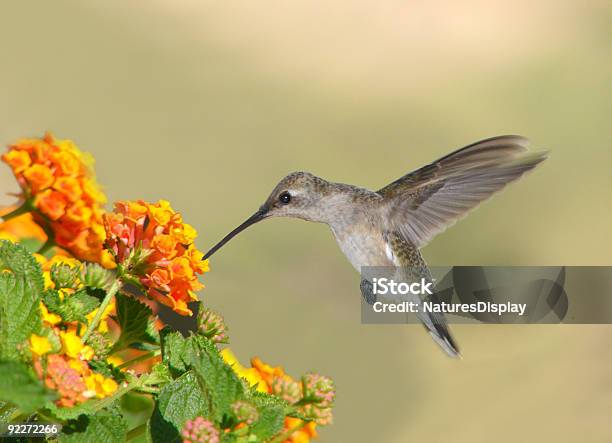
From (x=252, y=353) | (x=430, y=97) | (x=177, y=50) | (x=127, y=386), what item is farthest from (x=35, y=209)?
(x=430, y=97)

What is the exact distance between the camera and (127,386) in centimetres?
60

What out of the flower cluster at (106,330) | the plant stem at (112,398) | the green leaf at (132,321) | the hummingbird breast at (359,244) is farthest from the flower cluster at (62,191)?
the hummingbird breast at (359,244)

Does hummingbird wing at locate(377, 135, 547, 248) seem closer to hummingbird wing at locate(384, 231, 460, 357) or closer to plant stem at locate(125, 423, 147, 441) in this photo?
hummingbird wing at locate(384, 231, 460, 357)

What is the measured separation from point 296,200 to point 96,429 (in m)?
0.62

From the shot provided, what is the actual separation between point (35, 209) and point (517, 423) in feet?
7.51

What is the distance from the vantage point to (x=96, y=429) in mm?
565

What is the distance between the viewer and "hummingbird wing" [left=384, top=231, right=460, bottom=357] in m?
1.21

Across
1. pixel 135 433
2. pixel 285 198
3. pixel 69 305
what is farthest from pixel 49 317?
pixel 285 198

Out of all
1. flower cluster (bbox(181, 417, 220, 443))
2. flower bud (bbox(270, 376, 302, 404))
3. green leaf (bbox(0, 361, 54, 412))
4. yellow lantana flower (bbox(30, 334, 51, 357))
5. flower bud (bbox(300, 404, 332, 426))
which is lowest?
flower bud (bbox(300, 404, 332, 426))

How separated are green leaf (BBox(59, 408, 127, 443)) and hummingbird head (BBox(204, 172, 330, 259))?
1.83 feet

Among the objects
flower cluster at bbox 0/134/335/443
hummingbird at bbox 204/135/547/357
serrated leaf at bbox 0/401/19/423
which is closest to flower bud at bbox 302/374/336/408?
flower cluster at bbox 0/134/335/443

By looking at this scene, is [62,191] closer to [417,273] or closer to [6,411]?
[6,411]

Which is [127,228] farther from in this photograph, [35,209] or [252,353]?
[252,353]

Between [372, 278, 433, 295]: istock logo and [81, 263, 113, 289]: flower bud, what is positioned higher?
[81, 263, 113, 289]: flower bud
